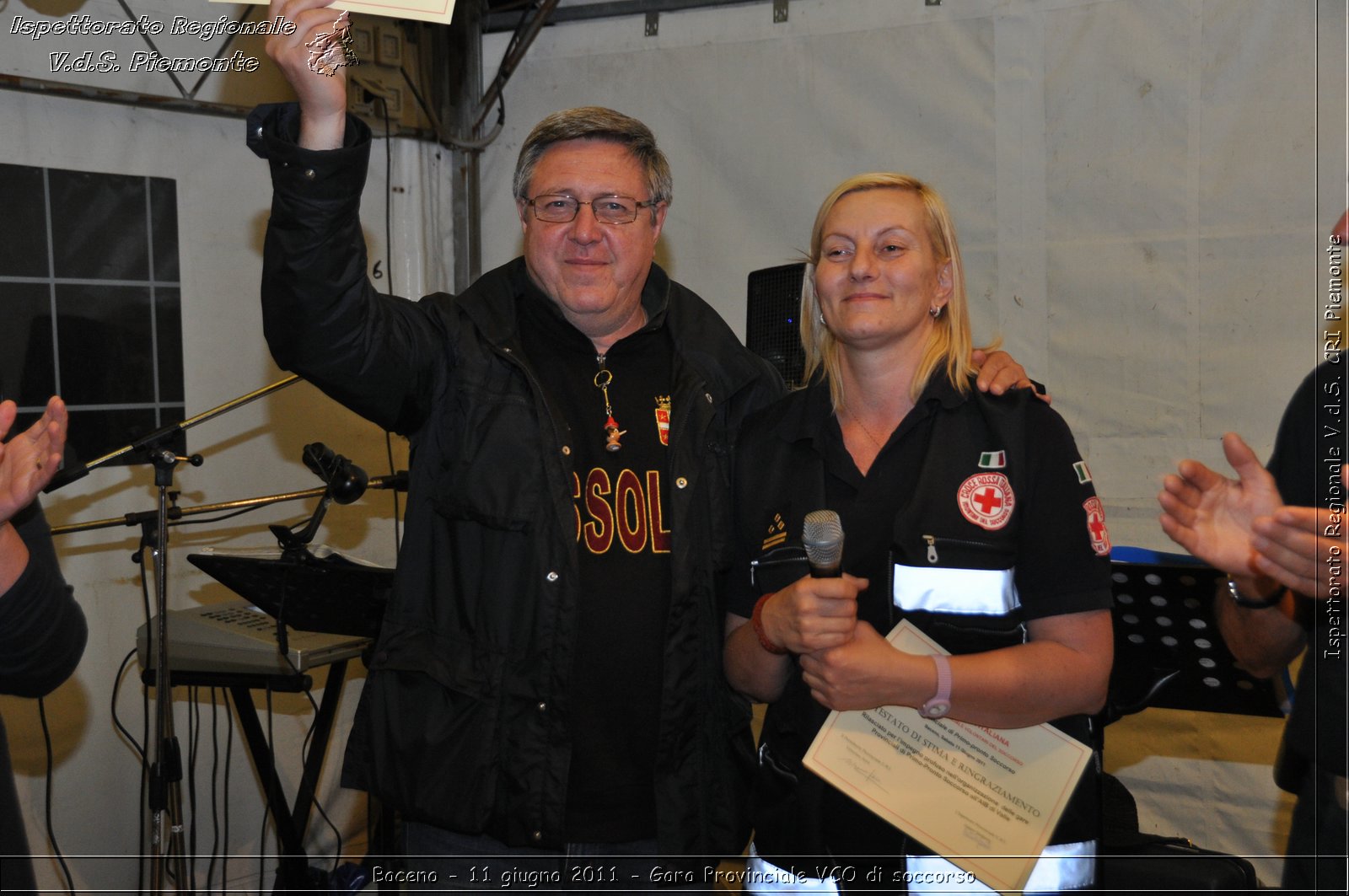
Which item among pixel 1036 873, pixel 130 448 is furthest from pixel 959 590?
pixel 130 448

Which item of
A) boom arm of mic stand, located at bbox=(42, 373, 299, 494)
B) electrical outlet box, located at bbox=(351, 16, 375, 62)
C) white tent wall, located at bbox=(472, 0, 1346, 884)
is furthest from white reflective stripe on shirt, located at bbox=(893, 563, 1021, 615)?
electrical outlet box, located at bbox=(351, 16, 375, 62)

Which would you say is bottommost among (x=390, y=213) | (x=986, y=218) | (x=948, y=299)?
(x=948, y=299)

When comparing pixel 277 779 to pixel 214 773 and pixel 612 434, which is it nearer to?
pixel 214 773

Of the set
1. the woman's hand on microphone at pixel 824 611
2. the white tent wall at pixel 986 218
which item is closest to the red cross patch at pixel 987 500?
the woman's hand on microphone at pixel 824 611

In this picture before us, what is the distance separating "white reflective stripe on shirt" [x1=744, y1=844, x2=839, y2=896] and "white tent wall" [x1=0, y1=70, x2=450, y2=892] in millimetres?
2444

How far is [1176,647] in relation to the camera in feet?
6.79

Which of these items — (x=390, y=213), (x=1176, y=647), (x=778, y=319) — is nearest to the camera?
(x=1176, y=647)

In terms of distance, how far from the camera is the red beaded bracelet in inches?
67.4

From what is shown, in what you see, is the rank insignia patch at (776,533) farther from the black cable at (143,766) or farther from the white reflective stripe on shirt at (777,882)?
the black cable at (143,766)

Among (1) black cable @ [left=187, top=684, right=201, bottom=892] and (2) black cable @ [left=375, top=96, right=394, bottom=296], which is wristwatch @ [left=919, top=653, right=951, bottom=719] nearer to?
(1) black cable @ [left=187, top=684, right=201, bottom=892]

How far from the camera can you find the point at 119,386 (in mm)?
3424

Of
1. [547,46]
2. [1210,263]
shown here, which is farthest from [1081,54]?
[547,46]

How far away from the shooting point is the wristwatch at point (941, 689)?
1.60 metres

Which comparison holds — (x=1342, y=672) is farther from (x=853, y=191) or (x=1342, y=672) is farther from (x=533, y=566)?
(x=533, y=566)
